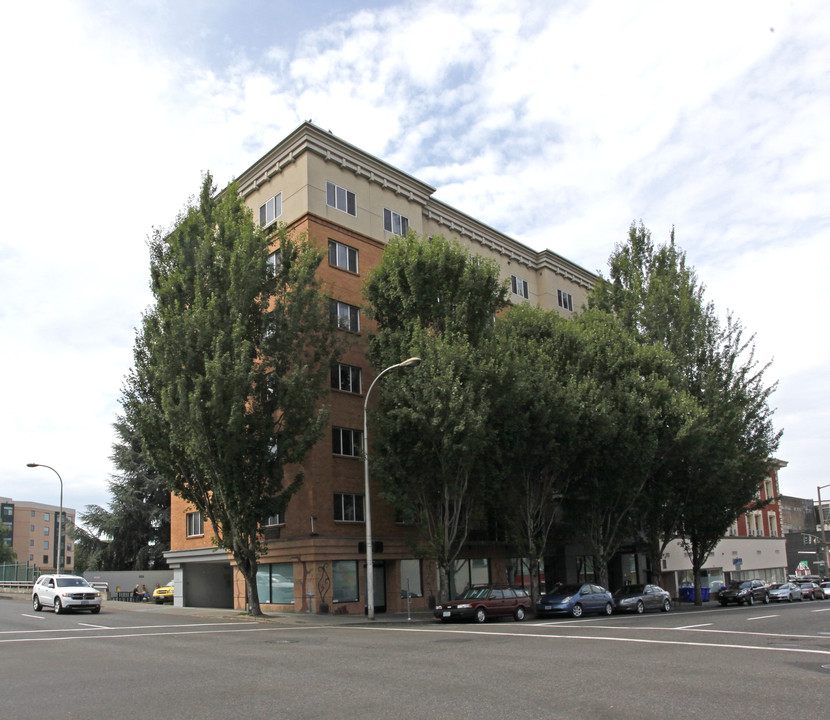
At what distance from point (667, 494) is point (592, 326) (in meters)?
10.3

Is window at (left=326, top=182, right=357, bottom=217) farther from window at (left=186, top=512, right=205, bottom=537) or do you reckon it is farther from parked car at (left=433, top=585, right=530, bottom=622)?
parked car at (left=433, top=585, right=530, bottom=622)

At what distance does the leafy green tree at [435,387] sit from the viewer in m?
25.6

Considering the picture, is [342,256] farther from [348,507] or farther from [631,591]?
[631,591]

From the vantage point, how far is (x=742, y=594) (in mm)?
41438

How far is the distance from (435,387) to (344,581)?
962 cm

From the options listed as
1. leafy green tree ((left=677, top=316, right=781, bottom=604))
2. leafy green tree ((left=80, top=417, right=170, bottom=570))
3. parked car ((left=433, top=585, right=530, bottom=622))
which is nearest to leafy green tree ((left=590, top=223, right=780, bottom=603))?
leafy green tree ((left=677, top=316, right=781, bottom=604))

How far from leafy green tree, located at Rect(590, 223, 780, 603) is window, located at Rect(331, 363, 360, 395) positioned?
14516 millimetres

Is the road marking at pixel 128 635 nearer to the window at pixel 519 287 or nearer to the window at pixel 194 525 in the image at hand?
the window at pixel 194 525

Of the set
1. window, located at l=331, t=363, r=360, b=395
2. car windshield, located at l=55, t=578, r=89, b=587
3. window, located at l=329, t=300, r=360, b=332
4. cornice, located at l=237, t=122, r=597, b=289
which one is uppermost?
cornice, located at l=237, t=122, r=597, b=289

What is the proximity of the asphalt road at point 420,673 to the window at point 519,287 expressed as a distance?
1136 inches

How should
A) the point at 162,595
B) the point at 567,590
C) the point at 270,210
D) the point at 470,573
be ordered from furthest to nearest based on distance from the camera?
the point at 162,595
the point at 470,573
the point at 270,210
the point at 567,590

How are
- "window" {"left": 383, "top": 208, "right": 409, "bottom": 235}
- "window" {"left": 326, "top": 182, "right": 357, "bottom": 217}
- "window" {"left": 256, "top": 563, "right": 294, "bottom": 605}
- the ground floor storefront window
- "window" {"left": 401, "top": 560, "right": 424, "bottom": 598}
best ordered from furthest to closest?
1. "window" {"left": 383, "top": 208, "right": 409, "bottom": 235}
2. the ground floor storefront window
3. "window" {"left": 326, "top": 182, "right": 357, "bottom": 217}
4. "window" {"left": 401, "top": 560, "right": 424, "bottom": 598}
5. "window" {"left": 256, "top": 563, "right": 294, "bottom": 605}

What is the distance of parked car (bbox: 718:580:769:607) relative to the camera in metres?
41.4

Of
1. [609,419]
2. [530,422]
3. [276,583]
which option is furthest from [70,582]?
[609,419]
